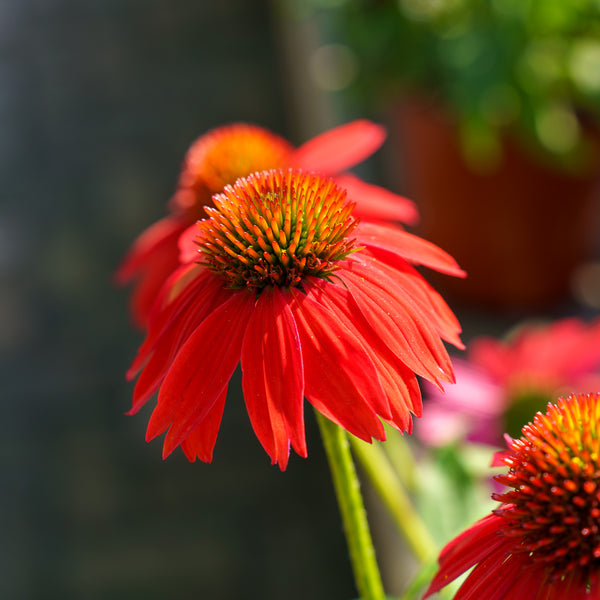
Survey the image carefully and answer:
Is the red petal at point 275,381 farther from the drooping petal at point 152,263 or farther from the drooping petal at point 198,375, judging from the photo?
the drooping petal at point 152,263

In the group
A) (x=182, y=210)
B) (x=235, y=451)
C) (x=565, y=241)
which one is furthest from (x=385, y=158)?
(x=182, y=210)

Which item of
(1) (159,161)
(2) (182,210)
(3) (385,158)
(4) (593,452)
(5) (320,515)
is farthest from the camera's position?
(1) (159,161)

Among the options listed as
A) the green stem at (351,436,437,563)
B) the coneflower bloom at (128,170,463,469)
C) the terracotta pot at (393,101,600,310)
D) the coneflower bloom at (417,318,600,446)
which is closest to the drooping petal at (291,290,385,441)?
the coneflower bloom at (128,170,463,469)

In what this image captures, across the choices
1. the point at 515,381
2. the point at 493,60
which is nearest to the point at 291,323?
the point at 515,381

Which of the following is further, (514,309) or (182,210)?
(514,309)

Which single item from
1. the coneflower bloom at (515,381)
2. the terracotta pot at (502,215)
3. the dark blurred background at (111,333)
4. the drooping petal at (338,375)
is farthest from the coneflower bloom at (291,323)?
the terracotta pot at (502,215)

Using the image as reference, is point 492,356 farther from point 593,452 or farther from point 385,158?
point 385,158
